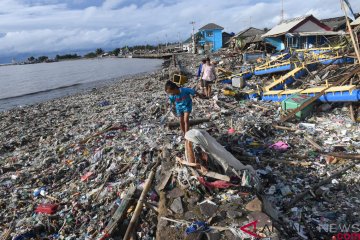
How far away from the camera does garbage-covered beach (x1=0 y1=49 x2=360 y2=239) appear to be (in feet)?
13.8

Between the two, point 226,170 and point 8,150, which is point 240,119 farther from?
point 8,150

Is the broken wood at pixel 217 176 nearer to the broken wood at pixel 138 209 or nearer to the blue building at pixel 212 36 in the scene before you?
the broken wood at pixel 138 209

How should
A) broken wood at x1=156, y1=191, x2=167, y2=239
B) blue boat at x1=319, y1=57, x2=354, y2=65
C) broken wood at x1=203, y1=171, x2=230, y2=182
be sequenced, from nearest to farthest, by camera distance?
broken wood at x1=156, y1=191, x2=167, y2=239 → broken wood at x1=203, y1=171, x2=230, y2=182 → blue boat at x1=319, y1=57, x2=354, y2=65

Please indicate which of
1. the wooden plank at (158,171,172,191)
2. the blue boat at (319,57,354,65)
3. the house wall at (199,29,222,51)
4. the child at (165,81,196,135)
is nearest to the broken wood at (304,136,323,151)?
the child at (165,81,196,135)

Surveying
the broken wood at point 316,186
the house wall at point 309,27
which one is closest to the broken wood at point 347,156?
the broken wood at point 316,186

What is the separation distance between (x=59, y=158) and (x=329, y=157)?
7.40 m

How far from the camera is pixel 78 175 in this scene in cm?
713

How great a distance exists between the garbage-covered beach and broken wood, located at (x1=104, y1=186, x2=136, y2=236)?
24 mm

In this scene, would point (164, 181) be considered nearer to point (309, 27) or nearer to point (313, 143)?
point (313, 143)

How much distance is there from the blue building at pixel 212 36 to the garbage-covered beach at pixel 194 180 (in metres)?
Answer: 50.5

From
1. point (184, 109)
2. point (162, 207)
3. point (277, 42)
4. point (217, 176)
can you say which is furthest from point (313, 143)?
point (277, 42)

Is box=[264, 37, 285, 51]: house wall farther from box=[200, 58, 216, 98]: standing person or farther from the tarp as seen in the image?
the tarp

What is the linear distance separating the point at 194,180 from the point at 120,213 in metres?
1.42

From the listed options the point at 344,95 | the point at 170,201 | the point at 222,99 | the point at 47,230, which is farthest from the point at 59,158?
the point at 344,95
